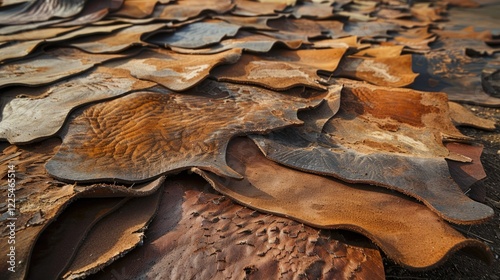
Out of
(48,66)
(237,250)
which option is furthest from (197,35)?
(237,250)

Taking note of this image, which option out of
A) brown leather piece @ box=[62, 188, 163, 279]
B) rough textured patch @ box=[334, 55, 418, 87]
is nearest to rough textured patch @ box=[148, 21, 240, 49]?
rough textured patch @ box=[334, 55, 418, 87]

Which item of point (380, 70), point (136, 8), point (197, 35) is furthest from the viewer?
point (136, 8)

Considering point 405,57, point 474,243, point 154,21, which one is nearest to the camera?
point 474,243

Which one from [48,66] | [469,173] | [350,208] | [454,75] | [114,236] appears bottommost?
[454,75]

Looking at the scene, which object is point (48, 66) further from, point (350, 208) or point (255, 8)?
point (255, 8)

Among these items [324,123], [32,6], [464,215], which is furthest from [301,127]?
[32,6]

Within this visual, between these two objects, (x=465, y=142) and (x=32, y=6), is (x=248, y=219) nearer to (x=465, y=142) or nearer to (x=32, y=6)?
(x=465, y=142)

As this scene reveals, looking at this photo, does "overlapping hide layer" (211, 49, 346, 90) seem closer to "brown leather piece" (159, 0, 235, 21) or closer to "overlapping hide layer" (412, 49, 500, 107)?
"overlapping hide layer" (412, 49, 500, 107)
